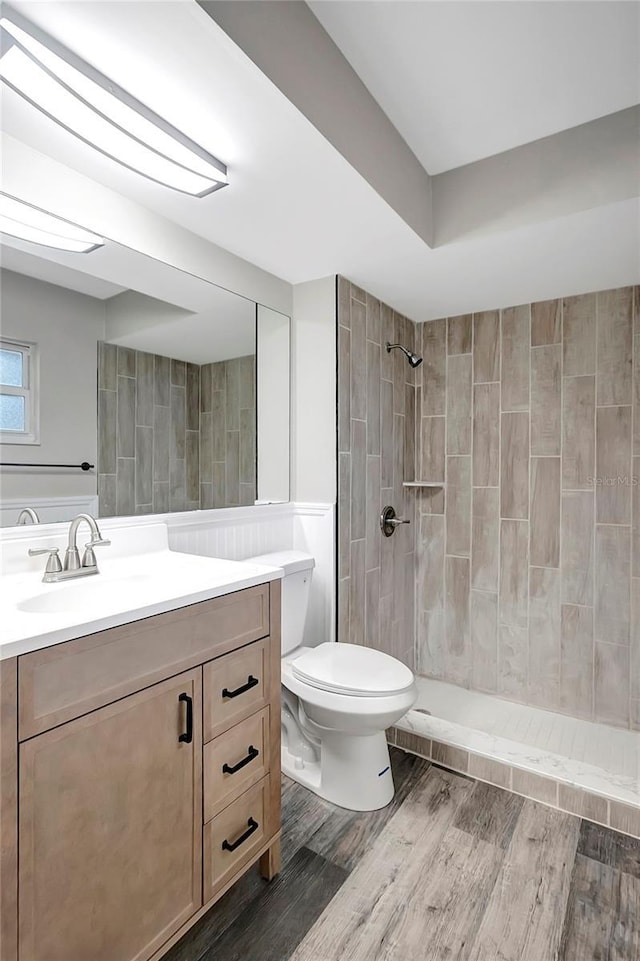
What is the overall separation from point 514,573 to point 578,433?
0.80m

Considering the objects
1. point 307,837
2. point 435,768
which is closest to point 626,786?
point 435,768

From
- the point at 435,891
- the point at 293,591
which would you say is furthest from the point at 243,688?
the point at 435,891

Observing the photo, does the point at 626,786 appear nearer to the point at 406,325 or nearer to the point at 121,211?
the point at 406,325

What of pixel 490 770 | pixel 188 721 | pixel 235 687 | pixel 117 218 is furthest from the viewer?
pixel 490 770

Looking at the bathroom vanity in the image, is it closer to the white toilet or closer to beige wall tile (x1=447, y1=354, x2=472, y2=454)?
the white toilet

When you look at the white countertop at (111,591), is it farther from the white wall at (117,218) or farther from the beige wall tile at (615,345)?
the beige wall tile at (615,345)

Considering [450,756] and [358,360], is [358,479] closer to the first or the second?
[358,360]

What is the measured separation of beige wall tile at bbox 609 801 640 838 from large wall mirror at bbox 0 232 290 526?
1713 millimetres

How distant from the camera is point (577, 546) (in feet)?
8.17

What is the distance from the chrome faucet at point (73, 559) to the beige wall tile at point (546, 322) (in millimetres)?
2293

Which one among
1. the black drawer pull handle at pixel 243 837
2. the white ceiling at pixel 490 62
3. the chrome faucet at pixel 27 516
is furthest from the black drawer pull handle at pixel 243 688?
the white ceiling at pixel 490 62

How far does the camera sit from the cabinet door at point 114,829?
0.89 metres

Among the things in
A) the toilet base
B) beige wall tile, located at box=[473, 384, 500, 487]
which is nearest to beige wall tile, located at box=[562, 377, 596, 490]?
beige wall tile, located at box=[473, 384, 500, 487]

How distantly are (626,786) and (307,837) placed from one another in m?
1.15
